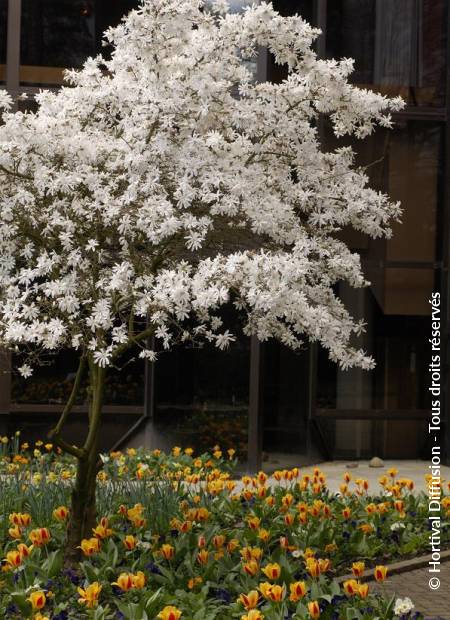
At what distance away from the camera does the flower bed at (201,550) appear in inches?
207

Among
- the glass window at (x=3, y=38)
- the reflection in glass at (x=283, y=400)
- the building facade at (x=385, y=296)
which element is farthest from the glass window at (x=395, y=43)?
the glass window at (x=3, y=38)

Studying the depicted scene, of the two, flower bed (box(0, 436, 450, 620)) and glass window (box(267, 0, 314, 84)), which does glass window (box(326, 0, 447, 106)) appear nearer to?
glass window (box(267, 0, 314, 84))

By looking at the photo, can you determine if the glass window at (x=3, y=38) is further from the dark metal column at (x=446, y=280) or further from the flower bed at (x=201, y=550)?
the dark metal column at (x=446, y=280)

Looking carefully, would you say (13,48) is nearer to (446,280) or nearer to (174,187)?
(446,280)

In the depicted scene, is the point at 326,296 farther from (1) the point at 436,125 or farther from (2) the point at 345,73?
(1) the point at 436,125

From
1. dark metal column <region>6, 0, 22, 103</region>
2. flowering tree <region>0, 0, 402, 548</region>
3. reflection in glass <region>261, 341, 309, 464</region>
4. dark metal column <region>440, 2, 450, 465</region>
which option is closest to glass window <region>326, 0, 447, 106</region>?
dark metal column <region>440, 2, 450, 465</region>

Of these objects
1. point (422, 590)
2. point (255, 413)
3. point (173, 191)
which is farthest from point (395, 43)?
point (422, 590)

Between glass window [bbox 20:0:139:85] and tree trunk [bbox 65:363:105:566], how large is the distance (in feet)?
22.3

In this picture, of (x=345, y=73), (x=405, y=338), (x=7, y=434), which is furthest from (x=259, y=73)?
(x=345, y=73)

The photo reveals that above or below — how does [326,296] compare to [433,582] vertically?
above

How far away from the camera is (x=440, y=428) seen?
14.2m

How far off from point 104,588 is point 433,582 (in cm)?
224

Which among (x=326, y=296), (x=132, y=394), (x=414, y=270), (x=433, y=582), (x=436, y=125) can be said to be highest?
(x=436, y=125)

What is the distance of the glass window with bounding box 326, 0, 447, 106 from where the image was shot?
45.6 feet
